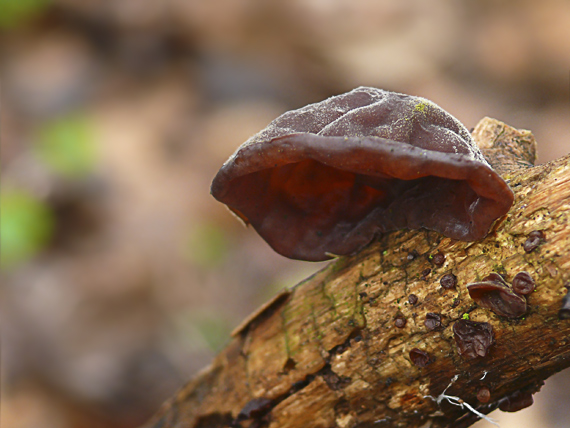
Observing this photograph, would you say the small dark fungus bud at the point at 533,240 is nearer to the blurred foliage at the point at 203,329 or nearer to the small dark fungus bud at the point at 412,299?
the small dark fungus bud at the point at 412,299

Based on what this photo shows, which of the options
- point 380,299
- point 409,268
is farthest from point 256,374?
point 409,268

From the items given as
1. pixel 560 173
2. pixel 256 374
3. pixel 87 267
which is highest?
pixel 87 267

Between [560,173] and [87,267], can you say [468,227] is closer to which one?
[560,173]

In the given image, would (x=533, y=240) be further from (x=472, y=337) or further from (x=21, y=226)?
(x=21, y=226)

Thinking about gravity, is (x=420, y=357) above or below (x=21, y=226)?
below

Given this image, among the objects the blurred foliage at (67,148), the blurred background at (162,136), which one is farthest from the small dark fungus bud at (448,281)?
the blurred foliage at (67,148)

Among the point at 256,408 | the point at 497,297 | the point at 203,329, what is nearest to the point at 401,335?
the point at 497,297
